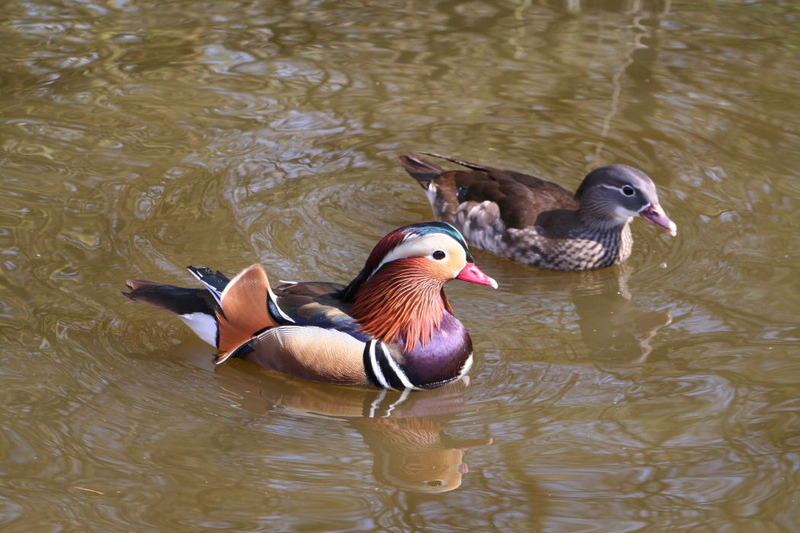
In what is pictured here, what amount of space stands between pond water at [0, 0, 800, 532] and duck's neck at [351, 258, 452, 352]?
0.99 feet

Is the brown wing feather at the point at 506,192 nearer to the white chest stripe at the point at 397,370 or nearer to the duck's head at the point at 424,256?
the duck's head at the point at 424,256

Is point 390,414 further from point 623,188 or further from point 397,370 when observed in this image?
point 623,188

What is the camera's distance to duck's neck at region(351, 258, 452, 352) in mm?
5375

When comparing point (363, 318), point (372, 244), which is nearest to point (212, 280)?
point (363, 318)

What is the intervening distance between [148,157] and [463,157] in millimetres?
2087

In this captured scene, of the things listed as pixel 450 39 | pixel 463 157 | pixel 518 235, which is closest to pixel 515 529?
pixel 518 235

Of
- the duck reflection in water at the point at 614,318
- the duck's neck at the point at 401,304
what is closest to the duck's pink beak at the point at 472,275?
the duck's neck at the point at 401,304

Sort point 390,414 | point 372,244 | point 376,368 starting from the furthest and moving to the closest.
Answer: point 372,244 < point 376,368 < point 390,414

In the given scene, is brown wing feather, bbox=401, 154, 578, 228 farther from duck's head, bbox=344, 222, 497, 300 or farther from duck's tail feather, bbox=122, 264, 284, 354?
duck's tail feather, bbox=122, 264, 284, 354

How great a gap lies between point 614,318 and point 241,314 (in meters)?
2.06

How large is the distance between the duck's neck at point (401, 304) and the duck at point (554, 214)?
57.9 inches

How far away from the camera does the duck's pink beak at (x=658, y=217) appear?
6.54 m

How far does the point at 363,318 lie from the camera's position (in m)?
5.38

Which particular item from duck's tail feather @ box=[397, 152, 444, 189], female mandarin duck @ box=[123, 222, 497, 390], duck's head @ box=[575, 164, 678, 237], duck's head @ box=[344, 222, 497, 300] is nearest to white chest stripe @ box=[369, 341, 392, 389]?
female mandarin duck @ box=[123, 222, 497, 390]
